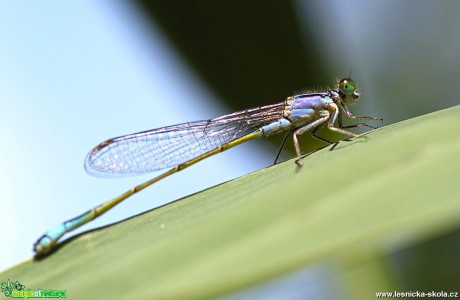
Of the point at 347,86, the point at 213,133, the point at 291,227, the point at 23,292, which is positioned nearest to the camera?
the point at 291,227

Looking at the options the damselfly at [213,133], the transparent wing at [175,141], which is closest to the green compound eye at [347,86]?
the damselfly at [213,133]

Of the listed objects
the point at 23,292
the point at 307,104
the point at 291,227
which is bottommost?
the point at 291,227

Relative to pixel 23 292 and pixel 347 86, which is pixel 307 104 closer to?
pixel 347 86

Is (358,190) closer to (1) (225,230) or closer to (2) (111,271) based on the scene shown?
(1) (225,230)

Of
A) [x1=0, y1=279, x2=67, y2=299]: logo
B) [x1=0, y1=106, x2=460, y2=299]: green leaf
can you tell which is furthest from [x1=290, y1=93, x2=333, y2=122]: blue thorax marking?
[x1=0, y1=279, x2=67, y2=299]: logo

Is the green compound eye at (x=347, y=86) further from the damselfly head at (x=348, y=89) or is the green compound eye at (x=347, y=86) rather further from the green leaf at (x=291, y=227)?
the green leaf at (x=291, y=227)

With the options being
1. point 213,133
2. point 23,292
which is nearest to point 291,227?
point 23,292
